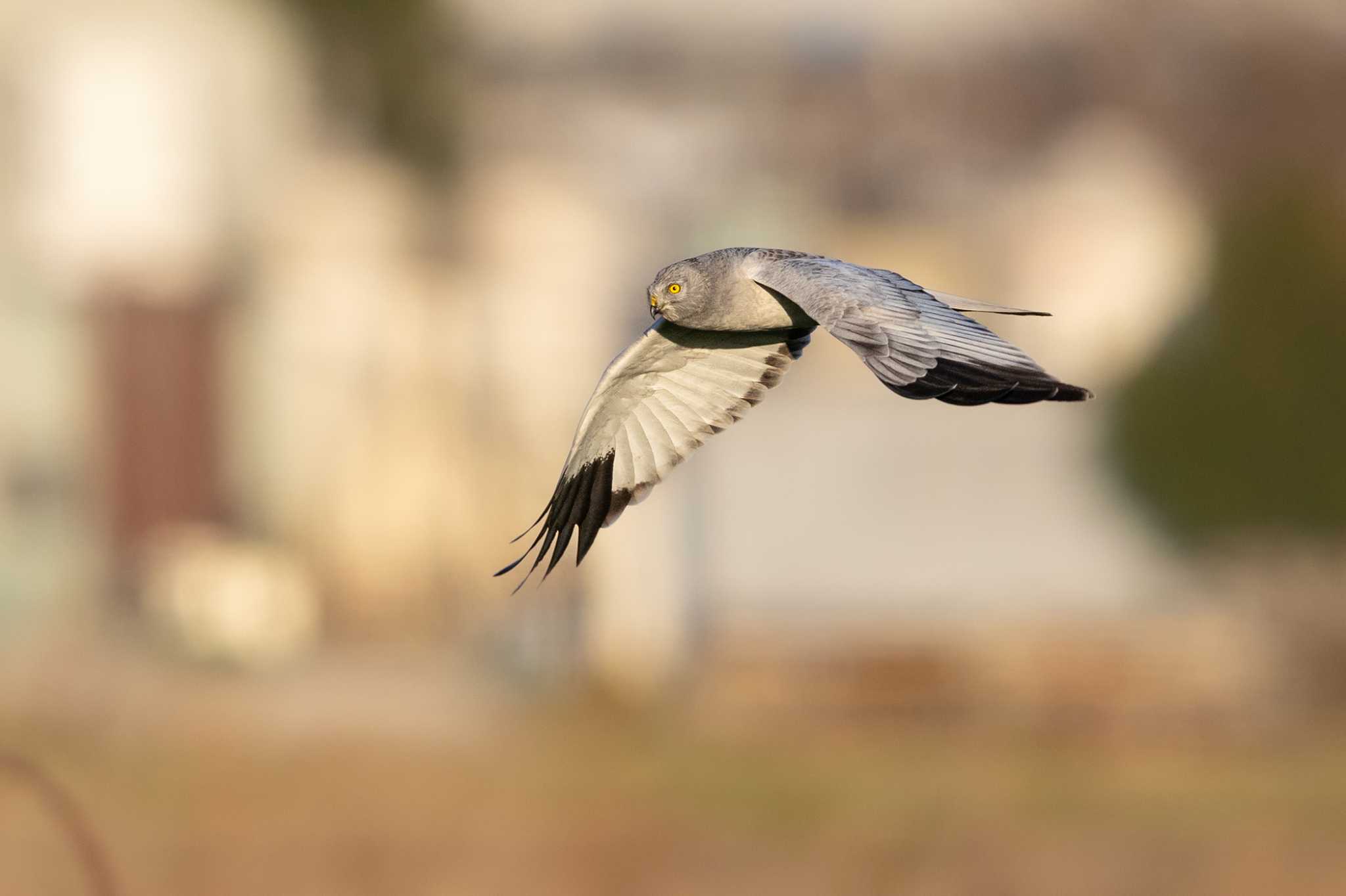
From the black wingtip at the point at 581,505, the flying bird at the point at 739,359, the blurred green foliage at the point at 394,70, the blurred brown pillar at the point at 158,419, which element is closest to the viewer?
the flying bird at the point at 739,359

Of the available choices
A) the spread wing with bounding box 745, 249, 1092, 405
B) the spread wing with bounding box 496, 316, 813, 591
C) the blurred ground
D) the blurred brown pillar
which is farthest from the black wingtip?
the blurred brown pillar

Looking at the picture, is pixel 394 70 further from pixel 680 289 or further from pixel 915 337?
pixel 915 337

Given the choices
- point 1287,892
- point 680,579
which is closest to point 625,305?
point 680,579

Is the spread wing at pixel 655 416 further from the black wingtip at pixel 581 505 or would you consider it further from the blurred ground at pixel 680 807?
the blurred ground at pixel 680 807

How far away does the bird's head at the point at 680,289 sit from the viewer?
3.26m

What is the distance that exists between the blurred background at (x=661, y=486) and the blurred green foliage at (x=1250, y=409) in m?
0.04

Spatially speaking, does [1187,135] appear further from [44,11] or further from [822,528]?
[44,11]

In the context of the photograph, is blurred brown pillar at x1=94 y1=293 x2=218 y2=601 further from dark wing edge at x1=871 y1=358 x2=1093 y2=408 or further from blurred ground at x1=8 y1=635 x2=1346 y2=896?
dark wing edge at x1=871 y1=358 x2=1093 y2=408

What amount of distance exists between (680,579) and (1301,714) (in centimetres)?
500

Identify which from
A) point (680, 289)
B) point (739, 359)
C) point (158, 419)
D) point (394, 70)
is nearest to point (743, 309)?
point (680, 289)

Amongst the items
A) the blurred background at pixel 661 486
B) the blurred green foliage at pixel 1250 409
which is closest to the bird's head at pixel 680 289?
the blurred background at pixel 661 486

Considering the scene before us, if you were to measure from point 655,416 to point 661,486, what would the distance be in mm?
9036

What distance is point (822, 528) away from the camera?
13273mm

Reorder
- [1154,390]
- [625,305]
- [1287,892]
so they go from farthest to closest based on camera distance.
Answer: [625,305] → [1154,390] → [1287,892]
